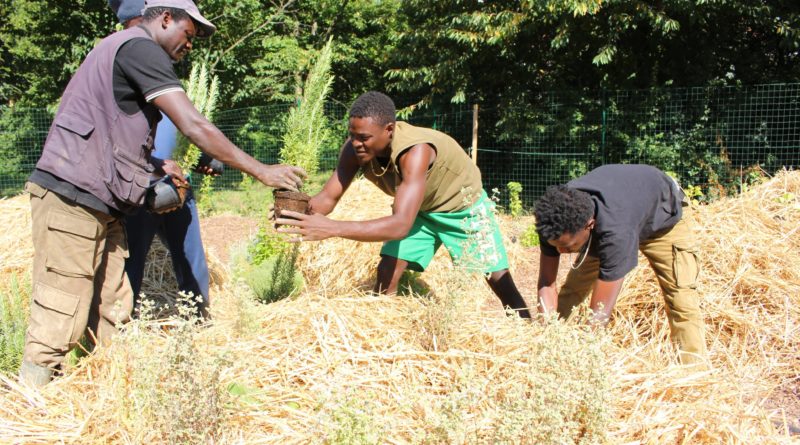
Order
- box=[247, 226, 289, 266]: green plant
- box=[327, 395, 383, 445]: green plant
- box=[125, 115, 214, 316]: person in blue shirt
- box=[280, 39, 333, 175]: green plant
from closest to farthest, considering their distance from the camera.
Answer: box=[327, 395, 383, 445]: green plant < box=[125, 115, 214, 316]: person in blue shirt < box=[280, 39, 333, 175]: green plant < box=[247, 226, 289, 266]: green plant

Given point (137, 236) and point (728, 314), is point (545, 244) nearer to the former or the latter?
point (728, 314)

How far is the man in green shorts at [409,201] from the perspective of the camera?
304cm

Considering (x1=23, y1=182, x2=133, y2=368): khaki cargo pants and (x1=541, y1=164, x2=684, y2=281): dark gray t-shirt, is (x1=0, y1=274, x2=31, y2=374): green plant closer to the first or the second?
(x1=23, y1=182, x2=133, y2=368): khaki cargo pants

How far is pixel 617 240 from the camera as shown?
2.92 metres

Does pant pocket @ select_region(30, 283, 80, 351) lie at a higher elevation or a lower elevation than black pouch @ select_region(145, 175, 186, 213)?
lower

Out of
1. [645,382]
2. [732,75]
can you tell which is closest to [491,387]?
[645,382]

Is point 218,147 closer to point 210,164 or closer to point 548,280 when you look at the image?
point 210,164

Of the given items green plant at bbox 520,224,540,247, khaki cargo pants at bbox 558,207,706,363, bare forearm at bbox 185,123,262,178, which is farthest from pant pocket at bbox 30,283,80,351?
green plant at bbox 520,224,540,247

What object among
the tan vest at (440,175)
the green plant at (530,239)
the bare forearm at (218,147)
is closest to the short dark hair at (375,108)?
the tan vest at (440,175)

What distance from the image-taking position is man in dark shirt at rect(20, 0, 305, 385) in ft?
8.55

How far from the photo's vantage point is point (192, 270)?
12.8 feet

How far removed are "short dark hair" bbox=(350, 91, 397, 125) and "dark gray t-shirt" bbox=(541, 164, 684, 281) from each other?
39.2 inches

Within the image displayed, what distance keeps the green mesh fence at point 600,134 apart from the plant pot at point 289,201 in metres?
6.25

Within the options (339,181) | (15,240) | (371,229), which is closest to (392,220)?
(371,229)
